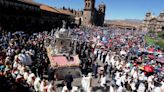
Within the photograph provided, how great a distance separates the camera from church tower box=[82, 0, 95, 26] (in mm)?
117938

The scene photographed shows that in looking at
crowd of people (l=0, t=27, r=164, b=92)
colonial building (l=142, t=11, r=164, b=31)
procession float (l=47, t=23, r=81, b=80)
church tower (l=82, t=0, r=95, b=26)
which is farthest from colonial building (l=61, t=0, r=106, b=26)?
procession float (l=47, t=23, r=81, b=80)

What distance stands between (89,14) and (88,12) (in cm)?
96

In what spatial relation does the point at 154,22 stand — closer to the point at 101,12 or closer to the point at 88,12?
the point at 101,12

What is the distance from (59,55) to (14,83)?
861 cm

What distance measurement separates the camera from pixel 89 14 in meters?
118

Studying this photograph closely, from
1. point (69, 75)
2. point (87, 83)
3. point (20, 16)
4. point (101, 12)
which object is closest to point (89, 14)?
point (101, 12)

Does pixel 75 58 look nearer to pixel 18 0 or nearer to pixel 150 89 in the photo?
pixel 150 89

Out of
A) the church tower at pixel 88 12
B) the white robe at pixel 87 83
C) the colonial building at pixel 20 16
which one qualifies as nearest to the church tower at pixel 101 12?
the church tower at pixel 88 12

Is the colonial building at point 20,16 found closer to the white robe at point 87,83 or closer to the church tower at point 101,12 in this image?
the white robe at point 87,83

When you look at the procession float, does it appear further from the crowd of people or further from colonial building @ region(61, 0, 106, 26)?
colonial building @ region(61, 0, 106, 26)

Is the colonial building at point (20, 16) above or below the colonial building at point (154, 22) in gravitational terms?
above

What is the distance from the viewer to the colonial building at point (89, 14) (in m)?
118

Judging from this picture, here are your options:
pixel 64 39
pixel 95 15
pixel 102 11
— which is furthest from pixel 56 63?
pixel 102 11

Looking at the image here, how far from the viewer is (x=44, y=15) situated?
7250 cm
